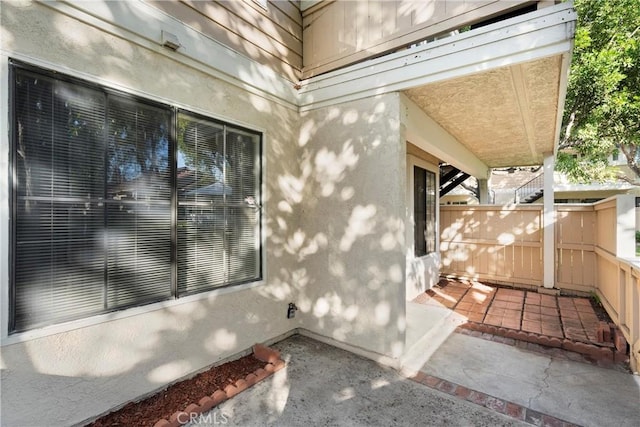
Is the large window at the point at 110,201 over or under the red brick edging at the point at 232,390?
over

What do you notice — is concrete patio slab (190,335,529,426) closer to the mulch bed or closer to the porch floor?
the mulch bed

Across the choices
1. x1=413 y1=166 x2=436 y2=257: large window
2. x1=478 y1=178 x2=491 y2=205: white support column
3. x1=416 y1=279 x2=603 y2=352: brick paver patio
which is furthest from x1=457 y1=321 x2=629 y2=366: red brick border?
x1=478 y1=178 x2=491 y2=205: white support column

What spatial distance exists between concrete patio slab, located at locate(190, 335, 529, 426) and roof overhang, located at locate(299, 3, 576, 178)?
2.86 meters

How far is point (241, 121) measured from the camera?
3.34 m

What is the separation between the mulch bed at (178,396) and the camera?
229 centimetres

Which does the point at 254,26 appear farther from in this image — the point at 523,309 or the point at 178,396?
the point at 523,309

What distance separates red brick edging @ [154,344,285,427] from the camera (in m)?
2.32

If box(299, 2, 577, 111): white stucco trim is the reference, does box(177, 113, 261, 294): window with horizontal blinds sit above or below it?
below

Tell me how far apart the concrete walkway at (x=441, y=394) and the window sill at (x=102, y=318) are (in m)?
0.97

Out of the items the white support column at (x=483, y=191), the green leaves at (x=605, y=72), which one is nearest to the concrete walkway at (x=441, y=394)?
the white support column at (x=483, y=191)

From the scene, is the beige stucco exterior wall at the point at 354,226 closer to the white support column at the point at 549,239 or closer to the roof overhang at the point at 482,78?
the roof overhang at the point at 482,78

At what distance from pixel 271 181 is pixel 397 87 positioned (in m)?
1.81

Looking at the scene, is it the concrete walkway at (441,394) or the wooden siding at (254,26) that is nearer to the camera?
the concrete walkway at (441,394)

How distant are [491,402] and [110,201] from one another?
3.69 metres
